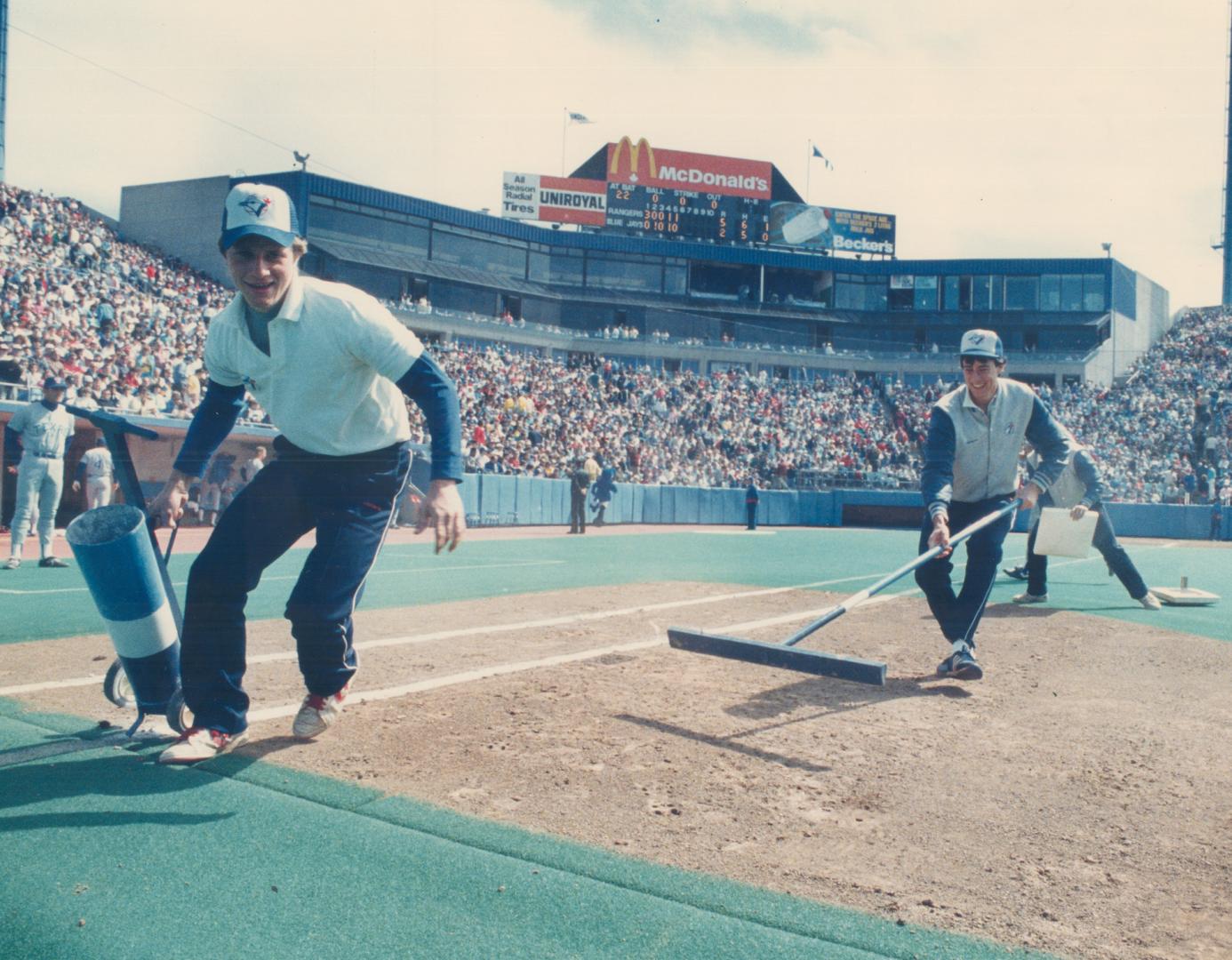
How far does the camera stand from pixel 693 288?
51.0 m

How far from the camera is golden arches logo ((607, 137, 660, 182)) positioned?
50.0 meters

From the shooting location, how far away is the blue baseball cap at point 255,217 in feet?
10.9

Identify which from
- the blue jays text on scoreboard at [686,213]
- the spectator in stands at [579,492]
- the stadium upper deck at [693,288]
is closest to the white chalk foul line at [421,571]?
the spectator in stands at [579,492]

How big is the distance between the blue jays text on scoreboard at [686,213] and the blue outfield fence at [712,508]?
20781mm

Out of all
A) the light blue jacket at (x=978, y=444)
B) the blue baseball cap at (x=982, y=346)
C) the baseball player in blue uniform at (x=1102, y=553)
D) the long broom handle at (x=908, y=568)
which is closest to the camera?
the long broom handle at (x=908, y=568)

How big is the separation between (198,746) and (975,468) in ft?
14.4

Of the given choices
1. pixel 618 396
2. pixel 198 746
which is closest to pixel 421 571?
pixel 198 746

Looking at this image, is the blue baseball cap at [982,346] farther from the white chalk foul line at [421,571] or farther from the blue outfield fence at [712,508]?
the blue outfield fence at [712,508]

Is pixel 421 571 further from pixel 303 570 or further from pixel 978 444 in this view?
Answer: pixel 303 570

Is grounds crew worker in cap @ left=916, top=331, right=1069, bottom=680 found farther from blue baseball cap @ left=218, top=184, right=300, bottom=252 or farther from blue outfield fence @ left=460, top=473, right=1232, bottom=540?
blue outfield fence @ left=460, top=473, right=1232, bottom=540

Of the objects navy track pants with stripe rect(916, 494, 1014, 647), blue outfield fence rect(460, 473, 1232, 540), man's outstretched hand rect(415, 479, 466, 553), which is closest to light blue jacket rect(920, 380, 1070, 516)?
navy track pants with stripe rect(916, 494, 1014, 647)

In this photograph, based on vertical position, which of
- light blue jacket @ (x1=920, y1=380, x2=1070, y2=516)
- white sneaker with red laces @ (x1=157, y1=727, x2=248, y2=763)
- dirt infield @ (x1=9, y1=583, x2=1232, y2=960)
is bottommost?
dirt infield @ (x1=9, y1=583, x2=1232, y2=960)

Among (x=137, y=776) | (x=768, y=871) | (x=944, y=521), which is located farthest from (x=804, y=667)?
(x=137, y=776)

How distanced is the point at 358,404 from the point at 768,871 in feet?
7.08
